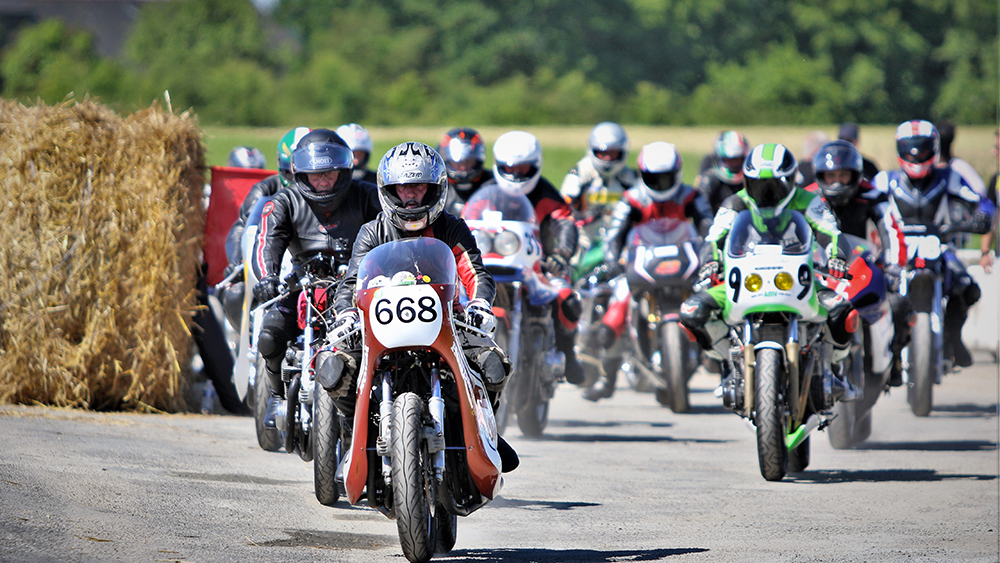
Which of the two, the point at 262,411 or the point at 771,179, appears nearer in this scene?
the point at 262,411

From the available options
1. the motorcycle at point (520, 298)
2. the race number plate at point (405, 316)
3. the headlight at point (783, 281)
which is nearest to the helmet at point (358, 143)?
the motorcycle at point (520, 298)

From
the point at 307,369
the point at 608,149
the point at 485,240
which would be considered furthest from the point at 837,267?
the point at 608,149

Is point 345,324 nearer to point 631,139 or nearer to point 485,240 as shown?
point 485,240

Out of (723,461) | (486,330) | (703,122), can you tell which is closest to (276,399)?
(486,330)

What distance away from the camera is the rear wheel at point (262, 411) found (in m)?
8.44

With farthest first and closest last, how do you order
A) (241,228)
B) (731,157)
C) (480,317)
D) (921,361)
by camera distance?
(731,157)
(921,361)
(241,228)
(480,317)

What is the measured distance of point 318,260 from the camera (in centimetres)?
817

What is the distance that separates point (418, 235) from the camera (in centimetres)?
664

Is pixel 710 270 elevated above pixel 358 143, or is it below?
below

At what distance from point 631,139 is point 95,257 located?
→ 3550 cm

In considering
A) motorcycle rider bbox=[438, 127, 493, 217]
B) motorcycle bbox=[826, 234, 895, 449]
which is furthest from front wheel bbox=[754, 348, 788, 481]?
motorcycle rider bbox=[438, 127, 493, 217]

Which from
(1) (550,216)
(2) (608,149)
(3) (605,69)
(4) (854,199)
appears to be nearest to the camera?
(4) (854,199)

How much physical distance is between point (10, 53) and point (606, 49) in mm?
28060

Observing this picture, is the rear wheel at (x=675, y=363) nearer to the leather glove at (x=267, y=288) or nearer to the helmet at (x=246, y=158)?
the leather glove at (x=267, y=288)
